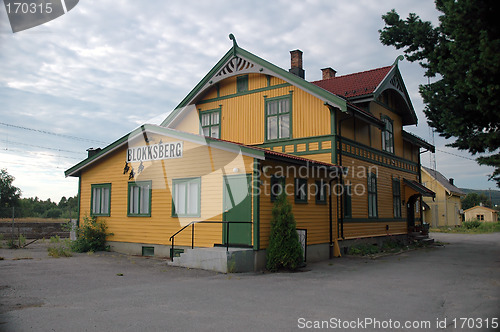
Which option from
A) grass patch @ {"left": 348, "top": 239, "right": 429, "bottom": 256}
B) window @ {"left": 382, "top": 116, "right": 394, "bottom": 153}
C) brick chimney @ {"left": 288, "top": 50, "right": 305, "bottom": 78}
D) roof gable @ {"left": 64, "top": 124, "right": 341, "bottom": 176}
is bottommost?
grass patch @ {"left": 348, "top": 239, "right": 429, "bottom": 256}

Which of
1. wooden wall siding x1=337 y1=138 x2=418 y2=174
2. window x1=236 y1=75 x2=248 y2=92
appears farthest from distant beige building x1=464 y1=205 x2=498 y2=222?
window x1=236 y1=75 x2=248 y2=92

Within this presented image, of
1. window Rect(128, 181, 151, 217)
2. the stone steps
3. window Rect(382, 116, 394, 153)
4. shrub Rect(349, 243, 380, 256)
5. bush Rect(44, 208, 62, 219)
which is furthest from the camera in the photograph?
bush Rect(44, 208, 62, 219)

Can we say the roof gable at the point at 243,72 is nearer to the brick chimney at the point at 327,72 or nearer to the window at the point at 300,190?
the window at the point at 300,190

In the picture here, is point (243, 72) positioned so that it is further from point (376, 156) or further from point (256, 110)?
point (376, 156)

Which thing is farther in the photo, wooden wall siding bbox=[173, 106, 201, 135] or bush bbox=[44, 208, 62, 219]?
bush bbox=[44, 208, 62, 219]

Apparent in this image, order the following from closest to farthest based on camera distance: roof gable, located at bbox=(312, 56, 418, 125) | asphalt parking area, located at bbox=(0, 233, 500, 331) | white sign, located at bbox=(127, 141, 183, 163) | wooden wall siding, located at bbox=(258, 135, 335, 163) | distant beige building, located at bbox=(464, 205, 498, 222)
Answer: asphalt parking area, located at bbox=(0, 233, 500, 331), white sign, located at bbox=(127, 141, 183, 163), wooden wall siding, located at bbox=(258, 135, 335, 163), roof gable, located at bbox=(312, 56, 418, 125), distant beige building, located at bbox=(464, 205, 498, 222)

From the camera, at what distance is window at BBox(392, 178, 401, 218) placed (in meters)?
22.1

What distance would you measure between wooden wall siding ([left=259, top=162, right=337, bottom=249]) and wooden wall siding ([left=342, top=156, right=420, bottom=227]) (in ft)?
5.68

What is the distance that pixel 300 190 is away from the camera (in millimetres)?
14406

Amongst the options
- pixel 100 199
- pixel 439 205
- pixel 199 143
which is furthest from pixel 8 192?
pixel 439 205

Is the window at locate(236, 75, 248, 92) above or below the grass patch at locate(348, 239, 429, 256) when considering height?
above

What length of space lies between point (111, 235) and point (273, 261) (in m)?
7.90

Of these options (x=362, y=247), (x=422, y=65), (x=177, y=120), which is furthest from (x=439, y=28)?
(x=177, y=120)

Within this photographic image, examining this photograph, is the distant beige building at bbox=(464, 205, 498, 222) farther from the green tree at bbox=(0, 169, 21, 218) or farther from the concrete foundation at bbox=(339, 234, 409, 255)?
the green tree at bbox=(0, 169, 21, 218)
